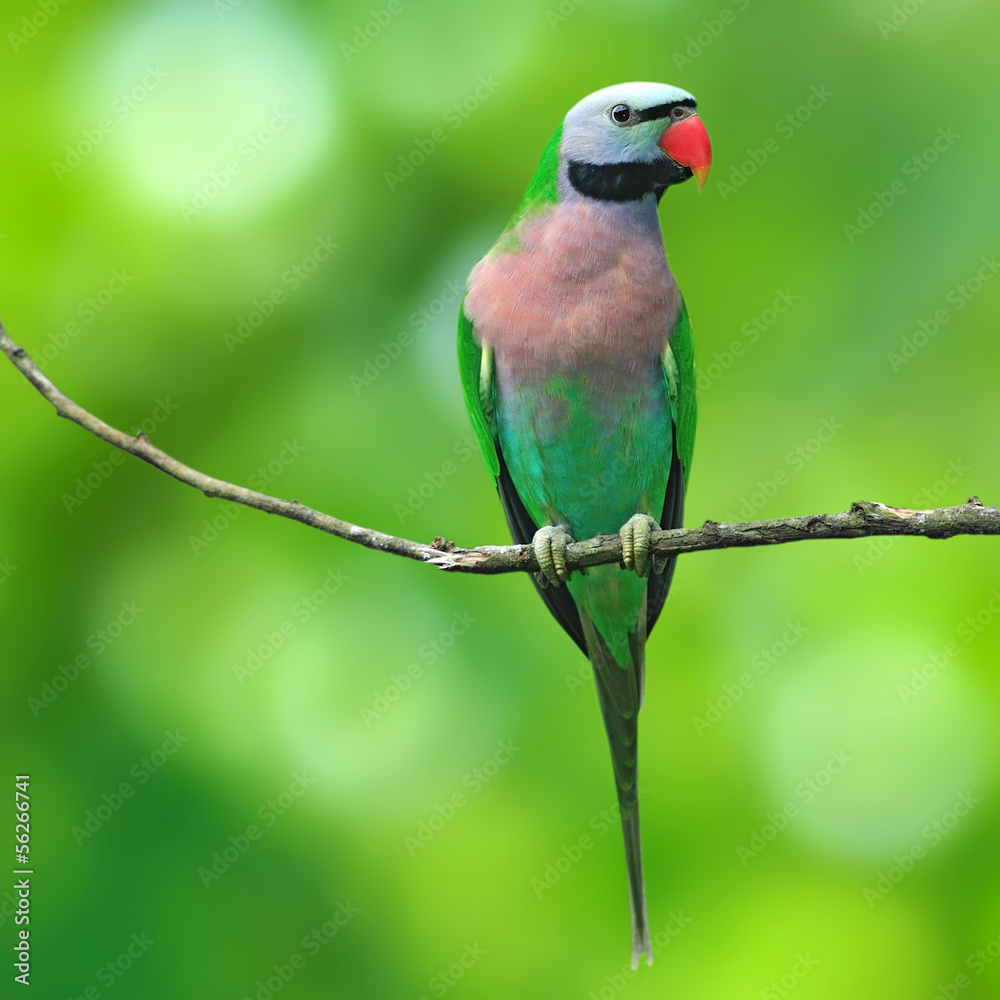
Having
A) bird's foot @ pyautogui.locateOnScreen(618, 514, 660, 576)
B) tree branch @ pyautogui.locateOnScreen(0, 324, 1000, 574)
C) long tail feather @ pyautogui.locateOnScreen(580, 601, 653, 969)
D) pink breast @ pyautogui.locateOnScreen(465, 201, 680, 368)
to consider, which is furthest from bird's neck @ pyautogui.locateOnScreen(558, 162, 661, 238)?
long tail feather @ pyautogui.locateOnScreen(580, 601, 653, 969)

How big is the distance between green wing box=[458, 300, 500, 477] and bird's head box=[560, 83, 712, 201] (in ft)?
2.18

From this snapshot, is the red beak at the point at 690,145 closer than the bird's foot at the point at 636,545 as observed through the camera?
No

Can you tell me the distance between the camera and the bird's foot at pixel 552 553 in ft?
11.2

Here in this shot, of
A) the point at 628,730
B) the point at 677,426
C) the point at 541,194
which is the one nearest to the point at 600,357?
the point at 677,426

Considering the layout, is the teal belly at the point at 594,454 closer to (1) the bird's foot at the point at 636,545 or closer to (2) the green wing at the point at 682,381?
(2) the green wing at the point at 682,381

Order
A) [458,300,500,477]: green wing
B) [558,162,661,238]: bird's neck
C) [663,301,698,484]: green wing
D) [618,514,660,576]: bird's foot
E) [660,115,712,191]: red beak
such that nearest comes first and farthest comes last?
1. [618,514,660,576]: bird's foot
2. [660,115,712,191]: red beak
3. [558,162,661,238]: bird's neck
4. [663,301,698,484]: green wing
5. [458,300,500,477]: green wing

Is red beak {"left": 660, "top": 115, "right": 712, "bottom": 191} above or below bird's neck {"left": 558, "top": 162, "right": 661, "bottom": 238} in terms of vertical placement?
above

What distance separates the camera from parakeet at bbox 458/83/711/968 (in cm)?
345

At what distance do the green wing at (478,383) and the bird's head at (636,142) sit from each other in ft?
2.18

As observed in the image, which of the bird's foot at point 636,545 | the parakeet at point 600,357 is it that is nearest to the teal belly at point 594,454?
the parakeet at point 600,357

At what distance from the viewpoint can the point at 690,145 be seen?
3.40 m

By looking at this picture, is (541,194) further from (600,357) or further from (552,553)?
(552,553)

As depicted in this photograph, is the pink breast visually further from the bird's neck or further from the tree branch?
the tree branch

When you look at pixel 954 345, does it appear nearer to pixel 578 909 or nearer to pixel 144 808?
pixel 578 909
